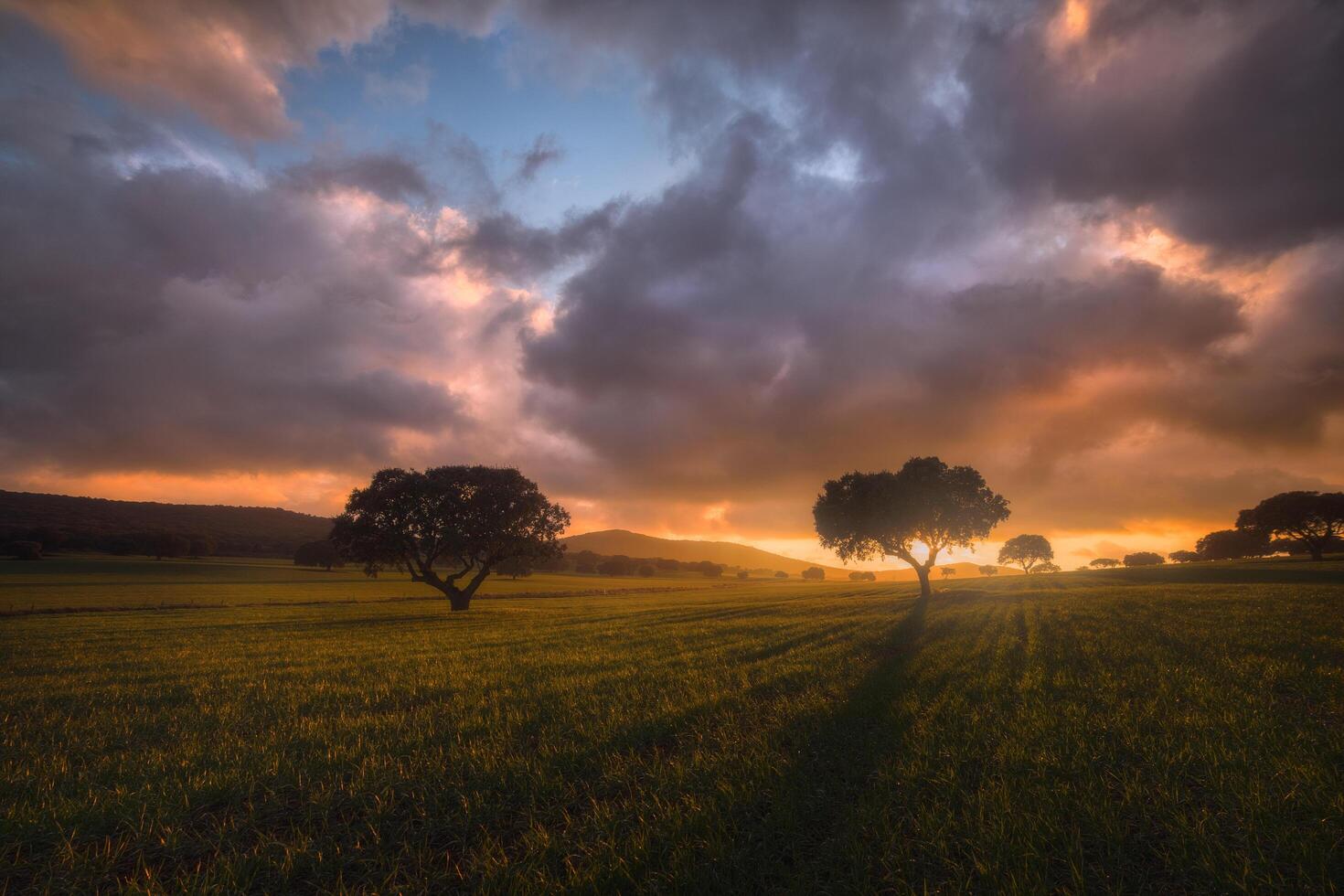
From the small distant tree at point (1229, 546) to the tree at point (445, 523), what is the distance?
158006 millimetres

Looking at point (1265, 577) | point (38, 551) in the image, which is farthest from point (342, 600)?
point (38, 551)

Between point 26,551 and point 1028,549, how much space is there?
9350 inches

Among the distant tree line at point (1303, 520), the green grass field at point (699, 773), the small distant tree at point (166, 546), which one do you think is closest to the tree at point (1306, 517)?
the distant tree line at point (1303, 520)

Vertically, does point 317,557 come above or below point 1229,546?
below

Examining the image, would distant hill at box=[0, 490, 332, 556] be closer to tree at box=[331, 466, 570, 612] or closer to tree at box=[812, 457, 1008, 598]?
tree at box=[331, 466, 570, 612]

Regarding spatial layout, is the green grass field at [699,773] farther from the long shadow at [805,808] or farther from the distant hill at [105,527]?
the distant hill at [105,527]

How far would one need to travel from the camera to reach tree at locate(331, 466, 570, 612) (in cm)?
4206

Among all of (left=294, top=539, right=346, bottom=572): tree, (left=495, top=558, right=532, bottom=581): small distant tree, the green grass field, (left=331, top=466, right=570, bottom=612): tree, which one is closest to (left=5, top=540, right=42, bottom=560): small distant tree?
(left=294, top=539, right=346, bottom=572): tree

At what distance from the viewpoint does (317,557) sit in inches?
4697

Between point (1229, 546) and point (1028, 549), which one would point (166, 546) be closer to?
point (1028, 549)

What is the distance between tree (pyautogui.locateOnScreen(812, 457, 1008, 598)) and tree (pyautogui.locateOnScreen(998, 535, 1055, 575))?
126 meters

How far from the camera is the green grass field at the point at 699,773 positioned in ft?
16.0

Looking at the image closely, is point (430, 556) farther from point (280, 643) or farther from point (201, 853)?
point (201, 853)

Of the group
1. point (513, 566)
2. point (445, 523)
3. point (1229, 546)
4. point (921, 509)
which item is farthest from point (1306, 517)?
point (445, 523)
